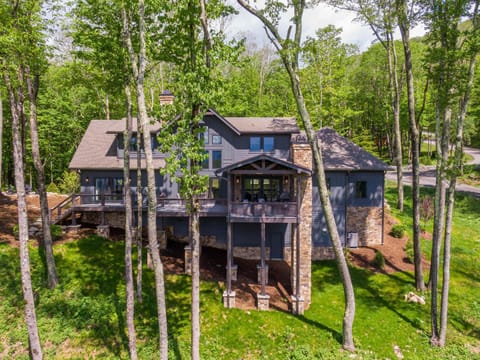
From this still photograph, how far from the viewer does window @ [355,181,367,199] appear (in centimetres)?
1948

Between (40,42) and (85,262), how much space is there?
10.6 meters

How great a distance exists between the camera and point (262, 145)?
66.3 ft

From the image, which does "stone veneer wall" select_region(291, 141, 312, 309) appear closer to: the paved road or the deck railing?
the deck railing

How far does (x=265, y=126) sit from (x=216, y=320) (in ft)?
43.3

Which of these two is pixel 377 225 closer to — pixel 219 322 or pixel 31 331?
pixel 219 322

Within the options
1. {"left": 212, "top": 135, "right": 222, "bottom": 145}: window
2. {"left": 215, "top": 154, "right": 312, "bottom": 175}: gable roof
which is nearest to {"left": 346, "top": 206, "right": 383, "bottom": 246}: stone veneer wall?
{"left": 215, "top": 154, "right": 312, "bottom": 175}: gable roof

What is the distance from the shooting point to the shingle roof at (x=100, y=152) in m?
19.2

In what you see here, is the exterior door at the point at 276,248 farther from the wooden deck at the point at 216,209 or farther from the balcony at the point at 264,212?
the balcony at the point at 264,212

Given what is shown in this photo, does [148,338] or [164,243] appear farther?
[164,243]

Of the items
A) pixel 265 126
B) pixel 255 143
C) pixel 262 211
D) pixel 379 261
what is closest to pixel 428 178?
pixel 379 261

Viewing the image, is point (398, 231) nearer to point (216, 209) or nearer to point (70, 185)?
point (216, 209)

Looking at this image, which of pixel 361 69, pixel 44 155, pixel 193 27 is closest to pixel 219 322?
pixel 193 27

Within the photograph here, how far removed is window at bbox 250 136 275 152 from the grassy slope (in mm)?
9329

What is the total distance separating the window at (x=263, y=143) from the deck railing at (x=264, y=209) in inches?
274
